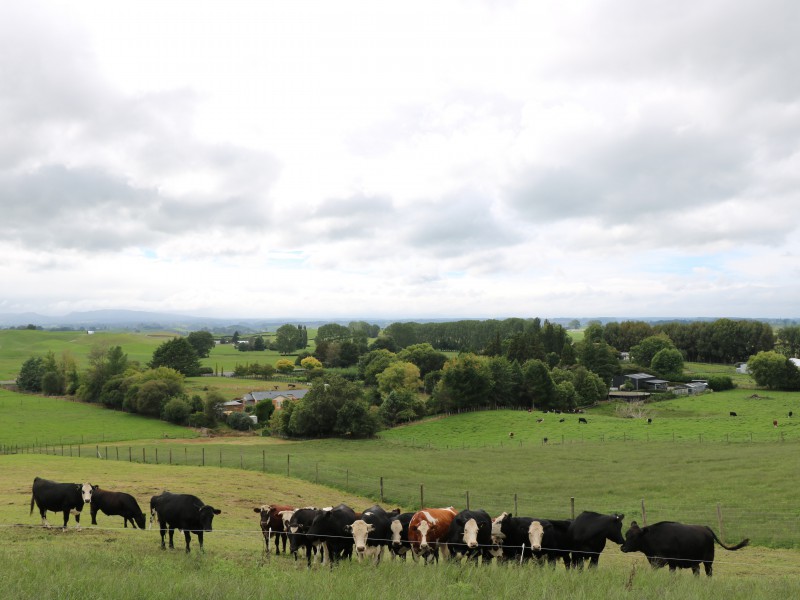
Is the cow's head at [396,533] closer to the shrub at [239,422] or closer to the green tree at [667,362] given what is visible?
the shrub at [239,422]

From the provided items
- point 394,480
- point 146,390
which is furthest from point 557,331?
point 394,480

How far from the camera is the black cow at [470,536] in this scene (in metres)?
13.8

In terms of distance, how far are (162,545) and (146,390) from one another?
72591 millimetres

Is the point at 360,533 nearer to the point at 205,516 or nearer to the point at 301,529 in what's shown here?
the point at 301,529

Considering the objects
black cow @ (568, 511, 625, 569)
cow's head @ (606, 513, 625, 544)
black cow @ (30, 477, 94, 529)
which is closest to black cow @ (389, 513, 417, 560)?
black cow @ (568, 511, 625, 569)

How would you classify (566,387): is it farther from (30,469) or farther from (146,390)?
(30,469)

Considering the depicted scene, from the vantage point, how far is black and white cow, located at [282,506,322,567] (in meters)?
14.5

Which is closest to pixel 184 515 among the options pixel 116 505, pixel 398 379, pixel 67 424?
pixel 116 505

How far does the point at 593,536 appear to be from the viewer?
13.8 meters

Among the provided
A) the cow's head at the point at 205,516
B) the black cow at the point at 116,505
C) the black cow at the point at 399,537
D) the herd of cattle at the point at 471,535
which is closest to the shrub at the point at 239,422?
the black cow at the point at 116,505

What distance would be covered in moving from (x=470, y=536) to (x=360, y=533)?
2.77 metres

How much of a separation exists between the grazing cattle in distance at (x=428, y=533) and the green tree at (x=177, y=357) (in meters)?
106

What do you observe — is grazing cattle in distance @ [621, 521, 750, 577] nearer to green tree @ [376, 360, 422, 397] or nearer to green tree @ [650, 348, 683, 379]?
green tree @ [376, 360, 422, 397]

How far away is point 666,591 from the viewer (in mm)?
9195
